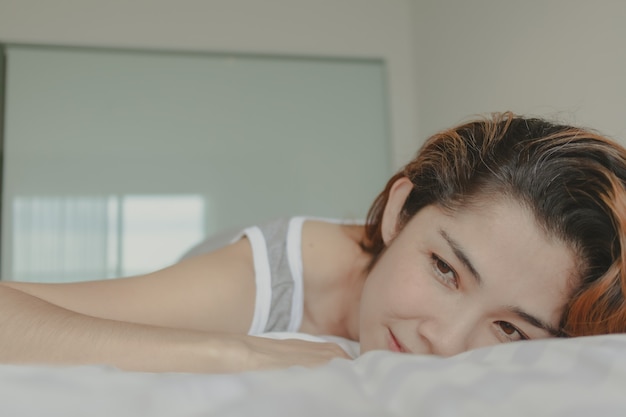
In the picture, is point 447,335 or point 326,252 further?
point 326,252

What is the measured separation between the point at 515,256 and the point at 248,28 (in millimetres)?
1921

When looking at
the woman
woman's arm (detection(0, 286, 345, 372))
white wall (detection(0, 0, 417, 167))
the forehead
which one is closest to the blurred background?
white wall (detection(0, 0, 417, 167))

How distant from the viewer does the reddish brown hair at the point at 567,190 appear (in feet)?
2.43

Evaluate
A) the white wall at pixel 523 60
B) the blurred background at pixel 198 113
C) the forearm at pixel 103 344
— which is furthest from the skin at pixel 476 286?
the blurred background at pixel 198 113

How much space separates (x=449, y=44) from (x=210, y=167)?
3.52ft

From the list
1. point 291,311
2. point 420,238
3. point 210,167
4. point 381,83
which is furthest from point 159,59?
point 420,238

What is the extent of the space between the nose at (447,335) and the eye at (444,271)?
55mm

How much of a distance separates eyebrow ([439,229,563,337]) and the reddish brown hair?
0.02 metres

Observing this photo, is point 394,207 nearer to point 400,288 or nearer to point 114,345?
point 400,288

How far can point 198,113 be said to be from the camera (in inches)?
90.6

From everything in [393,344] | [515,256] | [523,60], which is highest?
[523,60]

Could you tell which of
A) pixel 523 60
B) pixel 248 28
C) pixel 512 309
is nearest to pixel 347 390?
pixel 512 309

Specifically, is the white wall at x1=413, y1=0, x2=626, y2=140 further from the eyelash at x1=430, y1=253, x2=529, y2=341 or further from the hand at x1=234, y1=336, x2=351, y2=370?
the hand at x1=234, y1=336, x2=351, y2=370

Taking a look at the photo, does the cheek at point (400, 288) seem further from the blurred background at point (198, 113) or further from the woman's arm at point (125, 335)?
the blurred background at point (198, 113)
